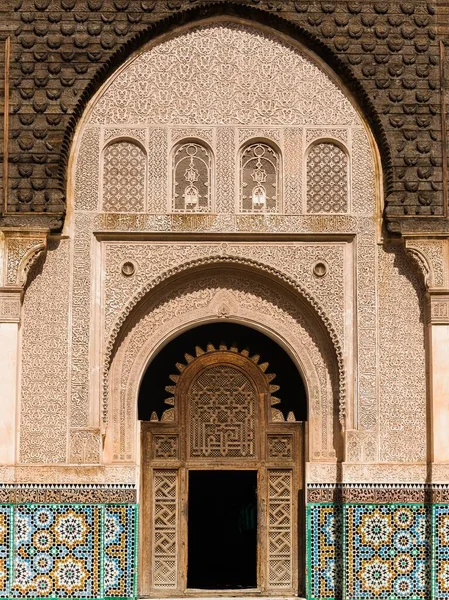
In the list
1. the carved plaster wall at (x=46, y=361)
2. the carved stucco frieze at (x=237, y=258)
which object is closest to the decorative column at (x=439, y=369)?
the carved stucco frieze at (x=237, y=258)

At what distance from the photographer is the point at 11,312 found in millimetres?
8727

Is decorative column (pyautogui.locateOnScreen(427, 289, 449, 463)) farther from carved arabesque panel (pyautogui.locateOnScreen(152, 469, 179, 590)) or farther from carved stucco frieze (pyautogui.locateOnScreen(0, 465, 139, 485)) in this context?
carved stucco frieze (pyautogui.locateOnScreen(0, 465, 139, 485))

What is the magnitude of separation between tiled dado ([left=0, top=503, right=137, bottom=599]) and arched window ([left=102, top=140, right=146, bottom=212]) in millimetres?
2247

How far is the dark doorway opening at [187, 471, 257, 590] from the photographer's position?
40.4ft

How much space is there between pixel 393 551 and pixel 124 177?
11.2ft

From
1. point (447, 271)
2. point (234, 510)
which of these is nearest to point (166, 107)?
point (447, 271)

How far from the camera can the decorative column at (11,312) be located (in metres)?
8.61

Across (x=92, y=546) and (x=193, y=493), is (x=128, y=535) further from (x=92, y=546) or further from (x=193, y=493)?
(x=193, y=493)

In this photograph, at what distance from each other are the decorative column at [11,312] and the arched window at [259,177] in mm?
1569

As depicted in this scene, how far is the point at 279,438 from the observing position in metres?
9.31

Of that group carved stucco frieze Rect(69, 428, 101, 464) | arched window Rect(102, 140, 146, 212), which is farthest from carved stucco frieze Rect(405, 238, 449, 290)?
carved stucco frieze Rect(69, 428, 101, 464)

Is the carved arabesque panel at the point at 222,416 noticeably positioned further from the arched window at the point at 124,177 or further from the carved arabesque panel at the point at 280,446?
the arched window at the point at 124,177

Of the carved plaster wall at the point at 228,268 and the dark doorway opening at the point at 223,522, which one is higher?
the carved plaster wall at the point at 228,268

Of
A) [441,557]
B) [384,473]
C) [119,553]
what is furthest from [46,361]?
A: [441,557]
